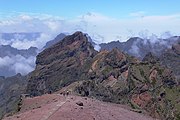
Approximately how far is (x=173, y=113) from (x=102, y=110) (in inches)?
6240

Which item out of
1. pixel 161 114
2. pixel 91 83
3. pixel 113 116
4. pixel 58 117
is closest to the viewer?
pixel 58 117

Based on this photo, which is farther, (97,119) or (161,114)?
(161,114)

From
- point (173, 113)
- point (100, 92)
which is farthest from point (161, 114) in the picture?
point (100, 92)

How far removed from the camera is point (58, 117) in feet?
126

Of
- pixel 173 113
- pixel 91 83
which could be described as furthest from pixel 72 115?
pixel 173 113

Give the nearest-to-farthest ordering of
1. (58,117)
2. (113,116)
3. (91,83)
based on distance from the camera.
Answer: (58,117)
(113,116)
(91,83)

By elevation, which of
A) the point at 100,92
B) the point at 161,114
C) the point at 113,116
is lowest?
the point at 161,114

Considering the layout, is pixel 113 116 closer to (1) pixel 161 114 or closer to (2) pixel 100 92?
(2) pixel 100 92

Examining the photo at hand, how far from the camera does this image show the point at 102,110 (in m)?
45.4

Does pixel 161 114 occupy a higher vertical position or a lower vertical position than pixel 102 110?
lower

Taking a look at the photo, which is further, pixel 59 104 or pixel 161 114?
pixel 161 114

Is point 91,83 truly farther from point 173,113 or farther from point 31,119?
point 31,119

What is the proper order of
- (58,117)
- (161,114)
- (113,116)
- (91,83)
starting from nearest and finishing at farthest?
(58,117) → (113,116) → (91,83) → (161,114)

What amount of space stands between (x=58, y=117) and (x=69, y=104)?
244 inches
